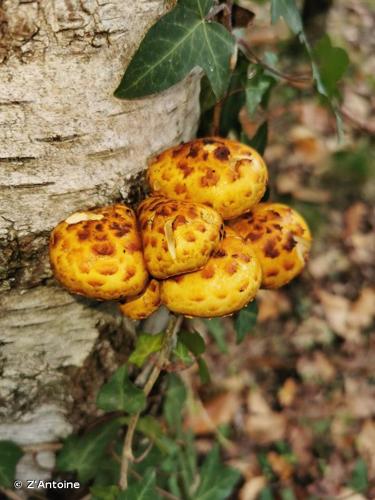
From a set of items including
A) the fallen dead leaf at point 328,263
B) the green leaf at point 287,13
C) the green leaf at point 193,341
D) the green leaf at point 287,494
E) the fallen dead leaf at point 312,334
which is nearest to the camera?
the green leaf at point 287,13

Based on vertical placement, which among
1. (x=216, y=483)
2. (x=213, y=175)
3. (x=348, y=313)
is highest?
(x=213, y=175)

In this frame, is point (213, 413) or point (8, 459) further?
point (213, 413)

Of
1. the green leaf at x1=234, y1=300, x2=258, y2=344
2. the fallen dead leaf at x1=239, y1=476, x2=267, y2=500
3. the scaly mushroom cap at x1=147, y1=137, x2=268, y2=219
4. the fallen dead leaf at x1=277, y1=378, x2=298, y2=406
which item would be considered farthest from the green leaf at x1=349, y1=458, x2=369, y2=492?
the scaly mushroom cap at x1=147, y1=137, x2=268, y2=219

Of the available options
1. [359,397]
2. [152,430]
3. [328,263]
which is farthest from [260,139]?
[328,263]

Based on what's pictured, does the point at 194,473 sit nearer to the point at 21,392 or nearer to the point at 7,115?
the point at 21,392

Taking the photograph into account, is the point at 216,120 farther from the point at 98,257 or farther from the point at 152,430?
the point at 152,430

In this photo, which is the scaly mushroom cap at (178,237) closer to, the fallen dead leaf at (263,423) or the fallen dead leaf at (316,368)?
the fallen dead leaf at (263,423)

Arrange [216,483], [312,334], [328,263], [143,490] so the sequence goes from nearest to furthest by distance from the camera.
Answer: [143,490]
[216,483]
[312,334]
[328,263]

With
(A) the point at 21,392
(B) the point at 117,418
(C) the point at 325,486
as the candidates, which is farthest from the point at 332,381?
(A) the point at 21,392

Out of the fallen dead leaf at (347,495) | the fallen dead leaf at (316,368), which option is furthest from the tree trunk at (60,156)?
the fallen dead leaf at (316,368)
